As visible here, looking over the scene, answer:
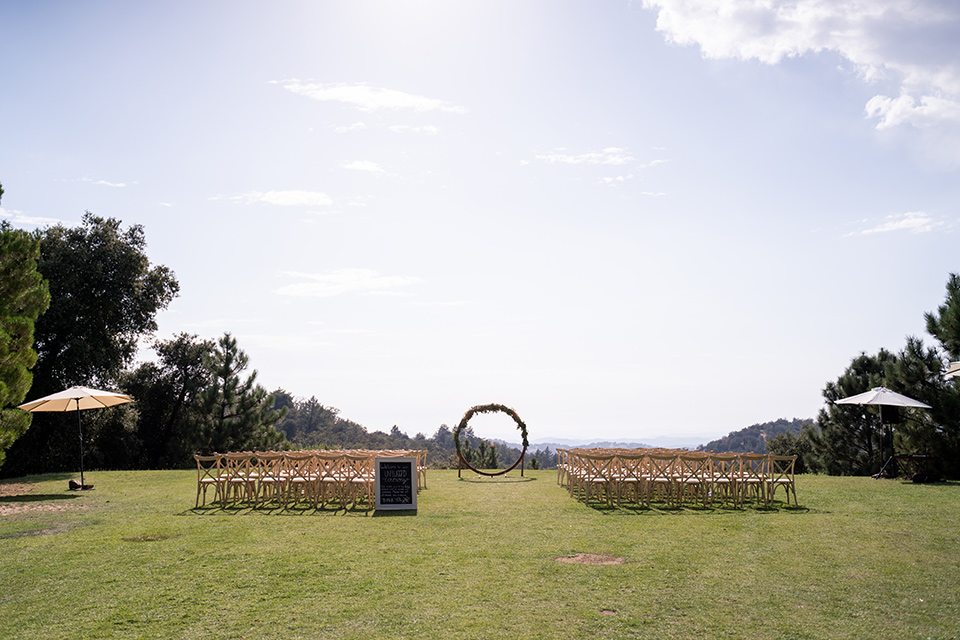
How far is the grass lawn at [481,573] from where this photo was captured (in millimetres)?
4852

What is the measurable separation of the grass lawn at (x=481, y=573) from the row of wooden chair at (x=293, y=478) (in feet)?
2.47

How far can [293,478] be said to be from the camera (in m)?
11.3

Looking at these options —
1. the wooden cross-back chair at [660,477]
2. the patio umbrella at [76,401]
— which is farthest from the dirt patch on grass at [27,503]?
the wooden cross-back chair at [660,477]

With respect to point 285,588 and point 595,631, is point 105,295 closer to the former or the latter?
point 285,588

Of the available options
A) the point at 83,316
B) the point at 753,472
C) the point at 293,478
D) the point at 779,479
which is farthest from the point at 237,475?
the point at 83,316

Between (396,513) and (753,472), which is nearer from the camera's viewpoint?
(396,513)

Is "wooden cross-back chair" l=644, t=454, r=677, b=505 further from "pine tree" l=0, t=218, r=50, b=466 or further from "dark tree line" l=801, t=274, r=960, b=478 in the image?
"pine tree" l=0, t=218, r=50, b=466

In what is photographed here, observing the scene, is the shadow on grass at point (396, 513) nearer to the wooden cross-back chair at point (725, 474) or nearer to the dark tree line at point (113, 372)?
the wooden cross-back chair at point (725, 474)

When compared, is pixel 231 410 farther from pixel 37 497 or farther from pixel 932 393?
pixel 932 393

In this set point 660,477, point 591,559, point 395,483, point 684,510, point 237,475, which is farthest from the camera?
point 660,477

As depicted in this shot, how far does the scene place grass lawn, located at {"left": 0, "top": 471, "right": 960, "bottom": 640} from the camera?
4.85 meters

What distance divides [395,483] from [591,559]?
15.8 feet

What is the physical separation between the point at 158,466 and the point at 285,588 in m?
26.6

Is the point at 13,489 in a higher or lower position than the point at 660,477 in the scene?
lower
